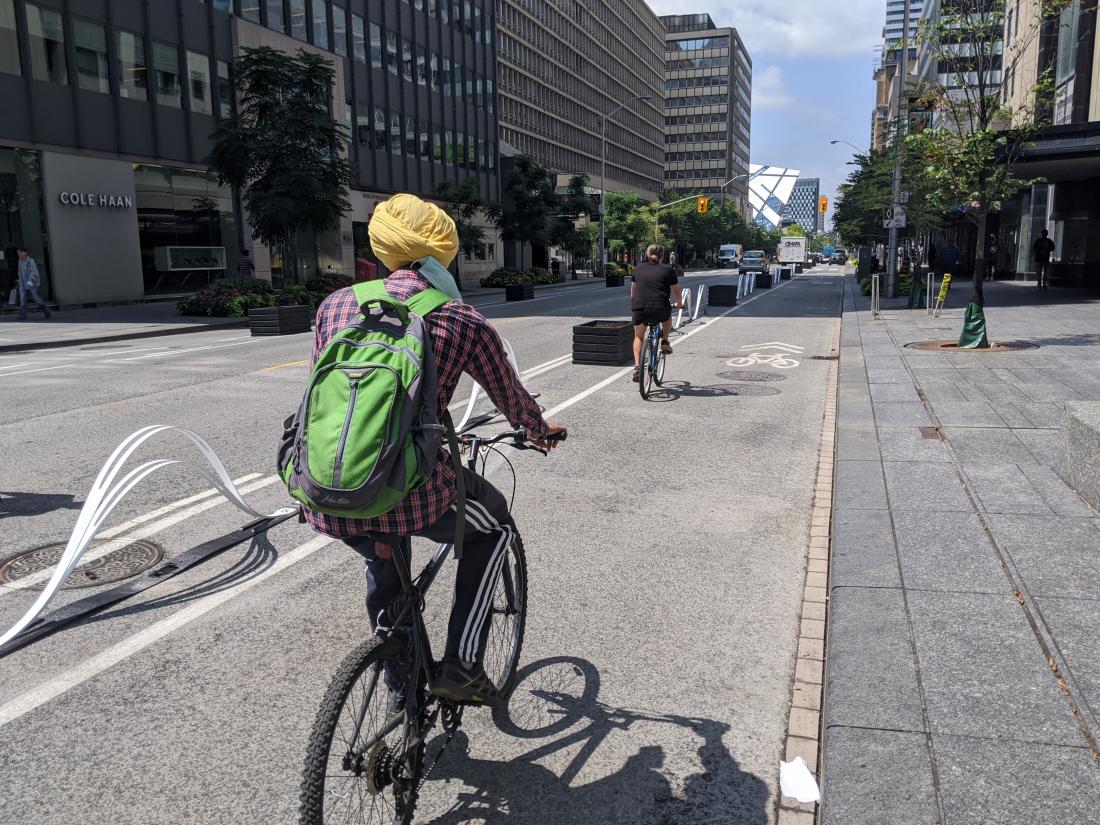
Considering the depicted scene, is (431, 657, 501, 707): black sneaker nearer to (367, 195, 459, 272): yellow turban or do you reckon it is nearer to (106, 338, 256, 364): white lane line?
(367, 195, 459, 272): yellow turban

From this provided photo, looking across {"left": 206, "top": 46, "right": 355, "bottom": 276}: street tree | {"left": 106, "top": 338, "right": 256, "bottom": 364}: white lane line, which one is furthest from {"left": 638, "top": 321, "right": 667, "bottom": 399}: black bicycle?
{"left": 206, "top": 46, "right": 355, "bottom": 276}: street tree

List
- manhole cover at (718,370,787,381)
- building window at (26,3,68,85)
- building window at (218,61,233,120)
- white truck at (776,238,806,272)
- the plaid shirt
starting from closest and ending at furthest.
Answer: the plaid shirt
manhole cover at (718,370,787,381)
building window at (26,3,68,85)
building window at (218,61,233,120)
white truck at (776,238,806,272)

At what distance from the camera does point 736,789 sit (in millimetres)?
3193

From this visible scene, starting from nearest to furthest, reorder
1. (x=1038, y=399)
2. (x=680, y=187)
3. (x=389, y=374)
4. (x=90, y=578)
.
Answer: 1. (x=389, y=374)
2. (x=90, y=578)
3. (x=1038, y=399)
4. (x=680, y=187)

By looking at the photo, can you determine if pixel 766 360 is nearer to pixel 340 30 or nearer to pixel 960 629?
pixel 960 629

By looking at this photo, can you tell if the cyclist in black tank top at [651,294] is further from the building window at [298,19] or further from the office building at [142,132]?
the building window at [298,19]

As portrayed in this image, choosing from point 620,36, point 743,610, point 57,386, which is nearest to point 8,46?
point 57,386

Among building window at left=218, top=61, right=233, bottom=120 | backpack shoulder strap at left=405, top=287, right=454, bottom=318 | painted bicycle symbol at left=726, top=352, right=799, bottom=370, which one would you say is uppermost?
building window at left=218, top=61, right=233, bottom=120

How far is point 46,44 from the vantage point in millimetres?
28922

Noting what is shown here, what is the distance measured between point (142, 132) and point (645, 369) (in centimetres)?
2772

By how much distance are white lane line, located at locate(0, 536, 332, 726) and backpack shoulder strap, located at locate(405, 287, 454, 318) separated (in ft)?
8.27

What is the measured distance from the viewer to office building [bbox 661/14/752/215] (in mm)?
162875

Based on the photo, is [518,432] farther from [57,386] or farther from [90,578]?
[57,386]

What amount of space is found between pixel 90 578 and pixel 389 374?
3753 mm
